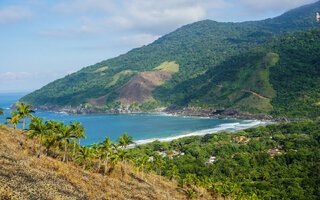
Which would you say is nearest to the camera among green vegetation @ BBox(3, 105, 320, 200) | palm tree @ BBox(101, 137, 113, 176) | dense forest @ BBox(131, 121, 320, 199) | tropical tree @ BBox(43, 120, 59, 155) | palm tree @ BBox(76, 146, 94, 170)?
tropical tree @ BBox(43, 120, 59, 155)

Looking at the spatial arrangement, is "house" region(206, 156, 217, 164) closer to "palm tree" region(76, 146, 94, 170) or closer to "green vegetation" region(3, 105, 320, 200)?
"green vegetation" region(3, 105, 320, 200)

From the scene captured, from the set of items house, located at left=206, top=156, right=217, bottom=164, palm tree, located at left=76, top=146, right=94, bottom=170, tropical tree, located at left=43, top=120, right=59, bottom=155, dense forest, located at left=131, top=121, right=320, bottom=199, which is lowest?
house, located at left=206, top=156, right=217, bottom=164

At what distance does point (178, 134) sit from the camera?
7121 inches

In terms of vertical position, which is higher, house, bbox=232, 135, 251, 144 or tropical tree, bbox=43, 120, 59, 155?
tropical tree, bbox=43, 120, 59, 155

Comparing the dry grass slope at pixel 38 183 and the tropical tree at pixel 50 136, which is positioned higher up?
the tropical tree at pixel 50 136

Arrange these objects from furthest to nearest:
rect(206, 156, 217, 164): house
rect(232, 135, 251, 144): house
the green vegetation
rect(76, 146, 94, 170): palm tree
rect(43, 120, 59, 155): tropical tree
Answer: rect(232, 135, 251, 144): house, rect(206, 156, 217, 164): house, the green vegetation, rect(76, 146, 94, 170): palm tree, rect(43, 120, 59, 155): tropical tree

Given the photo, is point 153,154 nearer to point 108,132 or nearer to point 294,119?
point 108,132

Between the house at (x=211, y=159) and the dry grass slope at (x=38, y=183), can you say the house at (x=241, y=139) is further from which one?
the dry grass slope at (x=38, y=183)

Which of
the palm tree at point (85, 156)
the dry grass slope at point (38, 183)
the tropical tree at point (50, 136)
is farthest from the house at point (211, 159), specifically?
the tropical tree at point (50, 136)

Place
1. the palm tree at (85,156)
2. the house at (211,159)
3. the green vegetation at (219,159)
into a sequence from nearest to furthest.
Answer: the palm tree at (85,156)
the green vegetation at (219,159)
the house at (211,159)

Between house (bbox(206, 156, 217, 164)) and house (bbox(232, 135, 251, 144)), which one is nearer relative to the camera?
house (bbox(206, 156, 217, 164))

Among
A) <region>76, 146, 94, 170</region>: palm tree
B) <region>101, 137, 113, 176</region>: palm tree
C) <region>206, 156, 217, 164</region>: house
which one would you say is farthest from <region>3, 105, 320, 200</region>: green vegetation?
<region>206, 156, 217, 164</region>: house

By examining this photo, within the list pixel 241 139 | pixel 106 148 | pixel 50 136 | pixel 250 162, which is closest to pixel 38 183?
pixel 50 136

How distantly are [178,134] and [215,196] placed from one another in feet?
349
